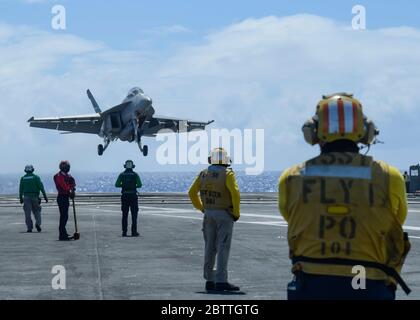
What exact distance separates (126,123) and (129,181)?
3358cm

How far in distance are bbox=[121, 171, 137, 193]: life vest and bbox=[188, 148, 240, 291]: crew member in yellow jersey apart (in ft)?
33.3

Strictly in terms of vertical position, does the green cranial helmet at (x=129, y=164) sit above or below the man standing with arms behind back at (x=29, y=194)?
above

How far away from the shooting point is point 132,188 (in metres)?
21.3

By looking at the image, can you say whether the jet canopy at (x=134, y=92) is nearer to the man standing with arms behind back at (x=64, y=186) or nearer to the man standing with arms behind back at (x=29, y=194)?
the man standing with arms behind back at (x=29, y=194)

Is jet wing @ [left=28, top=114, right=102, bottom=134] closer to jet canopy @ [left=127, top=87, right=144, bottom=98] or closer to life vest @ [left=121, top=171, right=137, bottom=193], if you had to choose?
jet canopy @ [left=127, top=87, right=144, bottom=98]

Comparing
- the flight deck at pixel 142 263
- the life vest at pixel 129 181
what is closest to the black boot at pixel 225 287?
the flight deck at pixel 142 263

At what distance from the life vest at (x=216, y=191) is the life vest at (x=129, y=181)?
33.4 ft

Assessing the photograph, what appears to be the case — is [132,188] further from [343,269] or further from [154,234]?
[343,269]

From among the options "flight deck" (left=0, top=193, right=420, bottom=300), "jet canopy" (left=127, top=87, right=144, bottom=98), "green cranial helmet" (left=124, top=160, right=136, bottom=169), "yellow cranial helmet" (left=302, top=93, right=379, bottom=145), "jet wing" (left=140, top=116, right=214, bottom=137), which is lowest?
"flight deck" (left=0, top=193, right=420, bottom=300)

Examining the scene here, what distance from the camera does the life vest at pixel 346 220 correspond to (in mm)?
4645

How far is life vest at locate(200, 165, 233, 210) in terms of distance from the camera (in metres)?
10.9

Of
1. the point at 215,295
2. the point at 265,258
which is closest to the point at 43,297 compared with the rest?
the point at 215,295

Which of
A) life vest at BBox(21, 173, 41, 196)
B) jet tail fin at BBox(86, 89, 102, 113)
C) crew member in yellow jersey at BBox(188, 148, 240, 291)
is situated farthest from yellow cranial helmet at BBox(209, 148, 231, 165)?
jet tail fin at BBox(86, 89, 102, 113)
